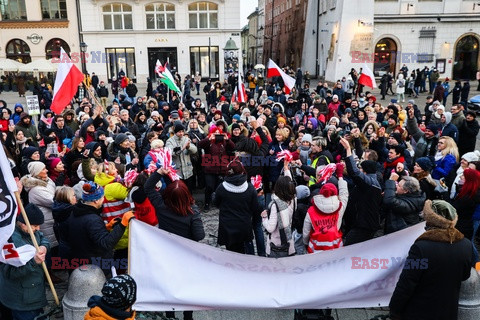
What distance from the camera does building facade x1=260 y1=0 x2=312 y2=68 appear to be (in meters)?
44.9

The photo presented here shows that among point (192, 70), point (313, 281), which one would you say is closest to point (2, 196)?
point (313, 281)

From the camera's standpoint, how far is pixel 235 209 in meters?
5.50

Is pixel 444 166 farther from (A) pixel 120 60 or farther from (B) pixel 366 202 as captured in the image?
(A) pixel 120 60

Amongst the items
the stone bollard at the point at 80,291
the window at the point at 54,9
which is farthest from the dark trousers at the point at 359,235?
the window at the point at 54,9

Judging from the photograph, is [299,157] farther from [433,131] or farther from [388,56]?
[388,56]

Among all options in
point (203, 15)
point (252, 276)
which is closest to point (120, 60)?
point (203, 15)

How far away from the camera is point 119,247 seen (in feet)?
18.0

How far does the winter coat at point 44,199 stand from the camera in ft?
18.7

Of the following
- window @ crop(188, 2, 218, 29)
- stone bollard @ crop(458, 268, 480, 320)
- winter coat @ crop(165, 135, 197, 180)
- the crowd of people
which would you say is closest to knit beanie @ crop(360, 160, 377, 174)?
the crowd of people

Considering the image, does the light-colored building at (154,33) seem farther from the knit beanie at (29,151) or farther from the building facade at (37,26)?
the knit beanie at (29,151)

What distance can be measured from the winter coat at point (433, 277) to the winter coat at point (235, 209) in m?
2.25

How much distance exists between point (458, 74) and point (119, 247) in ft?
111

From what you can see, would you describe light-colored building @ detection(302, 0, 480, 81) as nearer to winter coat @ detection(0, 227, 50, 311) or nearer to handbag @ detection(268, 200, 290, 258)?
handbag @ detection(268, 200, 290, 258)

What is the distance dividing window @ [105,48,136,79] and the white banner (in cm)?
3436
